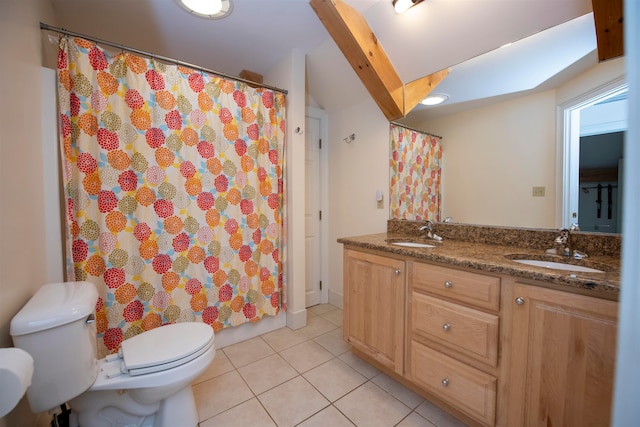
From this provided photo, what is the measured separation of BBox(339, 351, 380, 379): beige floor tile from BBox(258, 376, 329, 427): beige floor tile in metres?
0.35

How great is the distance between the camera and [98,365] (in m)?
1.08

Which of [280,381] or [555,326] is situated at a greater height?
[555,326]

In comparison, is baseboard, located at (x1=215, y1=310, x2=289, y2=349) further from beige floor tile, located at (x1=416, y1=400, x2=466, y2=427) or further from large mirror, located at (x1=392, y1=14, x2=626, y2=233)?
large mirror, located at (x1=392, y1=14, x2=626, y2=233)

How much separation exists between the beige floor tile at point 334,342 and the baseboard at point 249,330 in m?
0.38

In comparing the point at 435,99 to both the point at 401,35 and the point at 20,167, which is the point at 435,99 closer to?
the point at 401,35

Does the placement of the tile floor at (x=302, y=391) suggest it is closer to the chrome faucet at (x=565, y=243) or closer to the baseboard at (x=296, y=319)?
the baseboard at (x=296, y=319)

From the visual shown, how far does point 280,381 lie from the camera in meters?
1.57

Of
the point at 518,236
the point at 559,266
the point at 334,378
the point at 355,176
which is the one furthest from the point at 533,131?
the point at 334,378

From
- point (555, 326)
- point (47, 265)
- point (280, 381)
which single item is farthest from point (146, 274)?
point (555, 326)

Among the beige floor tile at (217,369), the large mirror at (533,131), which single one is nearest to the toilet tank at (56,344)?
the beige floor tile at (217,369)

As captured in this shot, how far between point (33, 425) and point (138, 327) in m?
0.56

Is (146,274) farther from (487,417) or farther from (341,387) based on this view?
(487,417)

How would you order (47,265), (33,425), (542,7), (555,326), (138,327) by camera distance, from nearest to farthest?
(555,326)
(33,425)
(542,7)
(47,265)
(138,327)

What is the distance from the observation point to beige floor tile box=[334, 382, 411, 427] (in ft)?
4.24
